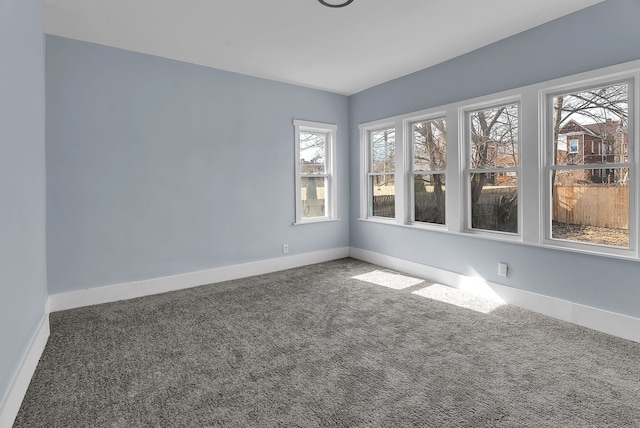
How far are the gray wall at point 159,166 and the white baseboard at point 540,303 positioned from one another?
6.29ft

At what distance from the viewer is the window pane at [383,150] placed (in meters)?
4.98

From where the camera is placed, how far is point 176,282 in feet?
13.2

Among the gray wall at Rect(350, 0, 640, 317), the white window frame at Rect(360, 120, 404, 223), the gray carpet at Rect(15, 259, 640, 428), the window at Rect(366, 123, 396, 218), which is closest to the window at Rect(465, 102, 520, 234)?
the gray wall at Rect(350, 0, 640, 317)

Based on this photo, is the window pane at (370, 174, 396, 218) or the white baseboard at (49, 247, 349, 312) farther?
the window pane at (370, 174, 396, 218)

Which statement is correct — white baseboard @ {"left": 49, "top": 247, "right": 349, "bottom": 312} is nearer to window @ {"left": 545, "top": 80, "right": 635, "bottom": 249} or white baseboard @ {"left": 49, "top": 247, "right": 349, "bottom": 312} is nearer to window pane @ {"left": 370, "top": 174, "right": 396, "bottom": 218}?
window pane @ {"left": 370, "top": 174, "right": 396, "bottom": 218}

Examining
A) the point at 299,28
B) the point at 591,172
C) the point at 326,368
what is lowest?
the point at 326,368

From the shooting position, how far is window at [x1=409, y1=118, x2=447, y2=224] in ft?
14.0

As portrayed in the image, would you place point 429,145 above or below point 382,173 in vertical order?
above

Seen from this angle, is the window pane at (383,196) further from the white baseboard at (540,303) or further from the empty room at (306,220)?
the white baseboard at (540,303)

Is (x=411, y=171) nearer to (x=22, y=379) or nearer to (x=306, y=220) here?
(x=306, y=220)

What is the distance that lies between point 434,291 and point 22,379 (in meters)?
3.65

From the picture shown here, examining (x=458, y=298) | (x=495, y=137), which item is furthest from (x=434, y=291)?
(x=495, y=137)

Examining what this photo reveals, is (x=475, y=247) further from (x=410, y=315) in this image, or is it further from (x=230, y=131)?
(x=230, y=131)

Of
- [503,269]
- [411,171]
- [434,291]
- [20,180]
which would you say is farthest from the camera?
[411,171]
